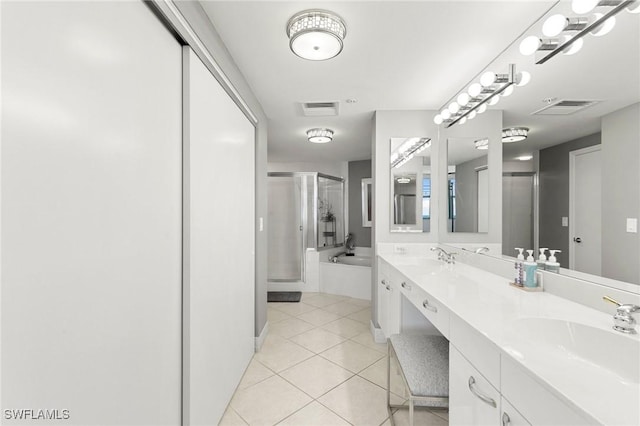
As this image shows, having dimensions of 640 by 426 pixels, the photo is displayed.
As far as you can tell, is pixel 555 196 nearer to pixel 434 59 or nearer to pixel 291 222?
pixel 434 59

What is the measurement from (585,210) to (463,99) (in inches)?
50.9

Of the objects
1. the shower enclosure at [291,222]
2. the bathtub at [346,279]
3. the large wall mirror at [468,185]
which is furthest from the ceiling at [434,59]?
the bathtub at [346,279]

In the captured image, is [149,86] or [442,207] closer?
[149,86]

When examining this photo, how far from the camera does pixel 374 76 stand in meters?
Answer: 2.04

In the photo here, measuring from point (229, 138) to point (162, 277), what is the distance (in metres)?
1.01

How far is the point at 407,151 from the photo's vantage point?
2.74 metres

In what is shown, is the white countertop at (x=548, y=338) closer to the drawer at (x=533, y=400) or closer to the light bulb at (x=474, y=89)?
the drawer at (x=533, y=400)

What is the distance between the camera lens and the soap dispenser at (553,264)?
1.34 metres

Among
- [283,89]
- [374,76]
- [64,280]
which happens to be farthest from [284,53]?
[64,280]

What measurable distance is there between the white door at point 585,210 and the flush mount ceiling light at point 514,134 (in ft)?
1.29

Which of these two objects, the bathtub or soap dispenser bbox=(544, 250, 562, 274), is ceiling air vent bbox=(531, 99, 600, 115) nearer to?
soap dispenser bbox=(544, 250, 562, 274)

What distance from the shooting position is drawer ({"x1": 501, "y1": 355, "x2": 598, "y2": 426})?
0.59 metres

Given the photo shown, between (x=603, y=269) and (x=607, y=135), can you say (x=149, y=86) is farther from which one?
(x=603, y=269)

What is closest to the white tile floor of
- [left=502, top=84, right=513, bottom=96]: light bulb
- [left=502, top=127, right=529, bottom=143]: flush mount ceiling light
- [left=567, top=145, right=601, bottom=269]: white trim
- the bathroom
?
the bathroom
